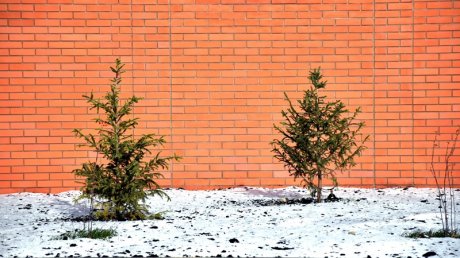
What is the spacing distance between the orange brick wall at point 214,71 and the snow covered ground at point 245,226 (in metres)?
0.63

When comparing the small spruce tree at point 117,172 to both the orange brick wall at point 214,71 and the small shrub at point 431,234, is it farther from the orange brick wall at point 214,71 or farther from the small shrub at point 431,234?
the small shrub at point 431,234

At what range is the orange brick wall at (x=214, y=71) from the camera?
9.36 metres

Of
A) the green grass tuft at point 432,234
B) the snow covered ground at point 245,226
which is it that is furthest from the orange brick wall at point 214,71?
the green grass tuft at point 432,234

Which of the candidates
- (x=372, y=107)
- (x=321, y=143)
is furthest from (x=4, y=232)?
(x=372, y=107)

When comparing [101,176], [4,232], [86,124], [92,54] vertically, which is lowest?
[4,232]

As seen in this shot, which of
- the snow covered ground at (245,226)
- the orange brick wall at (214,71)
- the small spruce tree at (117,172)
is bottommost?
the snow covered ground at (245,226)

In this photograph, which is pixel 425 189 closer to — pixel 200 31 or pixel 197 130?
pixel 197 130

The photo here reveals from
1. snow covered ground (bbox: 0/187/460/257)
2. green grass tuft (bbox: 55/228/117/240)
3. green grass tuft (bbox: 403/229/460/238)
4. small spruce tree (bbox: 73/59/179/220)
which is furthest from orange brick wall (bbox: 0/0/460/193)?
green grass tuft (bbox: 403/229/460/238)

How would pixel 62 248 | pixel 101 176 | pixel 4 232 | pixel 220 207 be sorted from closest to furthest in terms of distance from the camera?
pixel 62 248
pixel 4 232
pixel 101 176
pixel 220 207

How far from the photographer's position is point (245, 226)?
6.82 m

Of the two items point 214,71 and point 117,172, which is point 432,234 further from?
point 214,71

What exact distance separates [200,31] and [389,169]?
3610 millimetres

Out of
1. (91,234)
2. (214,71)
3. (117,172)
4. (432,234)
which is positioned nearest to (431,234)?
(432,234)

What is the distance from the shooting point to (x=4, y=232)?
264 inches
